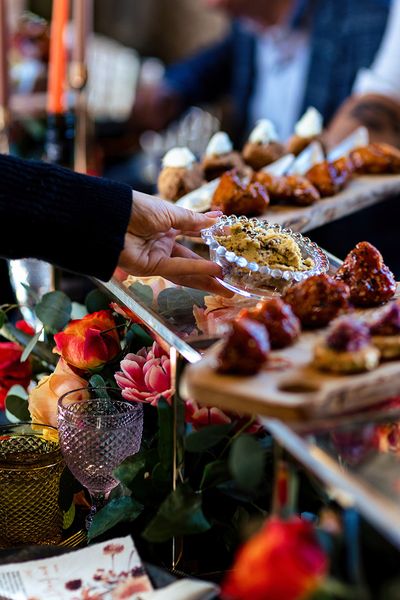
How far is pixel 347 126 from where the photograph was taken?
2086 millimetres

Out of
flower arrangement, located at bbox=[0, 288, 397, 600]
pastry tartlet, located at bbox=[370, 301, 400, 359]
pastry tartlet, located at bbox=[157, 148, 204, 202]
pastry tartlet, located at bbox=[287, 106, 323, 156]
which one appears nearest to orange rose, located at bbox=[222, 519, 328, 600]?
flower arrangement, located at bbox=[0, 288, 397, 600]

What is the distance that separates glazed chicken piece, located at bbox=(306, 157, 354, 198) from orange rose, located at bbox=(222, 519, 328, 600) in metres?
0.91

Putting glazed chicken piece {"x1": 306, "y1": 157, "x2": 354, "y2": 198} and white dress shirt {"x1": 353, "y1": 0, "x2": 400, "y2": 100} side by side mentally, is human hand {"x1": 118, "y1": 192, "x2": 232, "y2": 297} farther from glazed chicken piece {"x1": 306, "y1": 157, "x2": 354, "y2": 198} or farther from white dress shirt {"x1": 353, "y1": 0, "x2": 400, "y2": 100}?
white dress shirt {"x1": 353, "y1": 0, "x2": 400, "y2": 100}

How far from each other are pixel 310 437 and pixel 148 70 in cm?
374

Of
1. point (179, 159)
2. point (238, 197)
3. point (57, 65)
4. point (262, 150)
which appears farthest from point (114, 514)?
point (57, 65)

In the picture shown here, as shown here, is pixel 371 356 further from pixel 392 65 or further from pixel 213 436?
pixel 392 65

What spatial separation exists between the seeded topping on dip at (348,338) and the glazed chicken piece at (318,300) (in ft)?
0.30

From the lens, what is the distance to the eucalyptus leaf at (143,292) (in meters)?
0.91

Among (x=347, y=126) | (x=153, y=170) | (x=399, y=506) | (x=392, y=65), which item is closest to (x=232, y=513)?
(x=399, y=506)

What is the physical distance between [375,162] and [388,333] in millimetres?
844

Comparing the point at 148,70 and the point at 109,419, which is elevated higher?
the point at 109,419

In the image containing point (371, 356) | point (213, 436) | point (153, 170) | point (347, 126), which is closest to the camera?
point (371, 356)

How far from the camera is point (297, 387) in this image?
0.63m

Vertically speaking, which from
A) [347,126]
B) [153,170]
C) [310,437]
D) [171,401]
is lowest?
[153,170]
